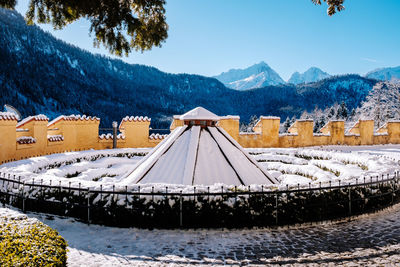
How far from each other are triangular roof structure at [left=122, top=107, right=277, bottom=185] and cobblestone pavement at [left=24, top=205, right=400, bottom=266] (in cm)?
168

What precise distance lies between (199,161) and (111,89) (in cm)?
14112

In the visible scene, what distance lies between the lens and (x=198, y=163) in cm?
755

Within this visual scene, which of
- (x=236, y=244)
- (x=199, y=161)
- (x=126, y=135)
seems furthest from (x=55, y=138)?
(x=236, y=244)

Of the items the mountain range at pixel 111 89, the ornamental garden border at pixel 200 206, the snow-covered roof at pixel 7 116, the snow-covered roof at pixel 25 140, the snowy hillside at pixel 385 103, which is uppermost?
the mountain range at pixel 111 89

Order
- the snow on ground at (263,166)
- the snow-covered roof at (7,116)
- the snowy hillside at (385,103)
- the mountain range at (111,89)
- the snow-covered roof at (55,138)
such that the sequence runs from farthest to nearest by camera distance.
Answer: the mountain range at (111,89)
the snowy hillside at (385,103)
the snow-covered roof at (55,138)
the snow-covered roof at (7,116)
the snow on ground at (263,166)

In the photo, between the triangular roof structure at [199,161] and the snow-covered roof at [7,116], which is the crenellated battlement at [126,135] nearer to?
the snow-covered roof at [7,116]

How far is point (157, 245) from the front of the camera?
16.8ft

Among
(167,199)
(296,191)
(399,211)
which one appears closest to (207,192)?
(167,199)

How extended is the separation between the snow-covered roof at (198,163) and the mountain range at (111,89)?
317ft

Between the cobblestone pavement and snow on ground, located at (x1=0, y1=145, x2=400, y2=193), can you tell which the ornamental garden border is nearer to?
the cobblestone pavement

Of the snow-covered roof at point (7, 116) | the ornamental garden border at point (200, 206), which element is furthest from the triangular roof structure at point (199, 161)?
the snow-covered roof at point (7, 116)

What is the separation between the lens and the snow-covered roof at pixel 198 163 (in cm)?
731

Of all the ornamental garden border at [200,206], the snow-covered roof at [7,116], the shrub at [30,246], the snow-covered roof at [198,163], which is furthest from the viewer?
the snow-covered roof at [7,116]

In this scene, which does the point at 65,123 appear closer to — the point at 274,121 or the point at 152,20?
the point at 152,20
